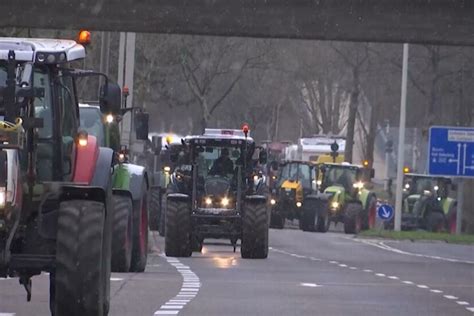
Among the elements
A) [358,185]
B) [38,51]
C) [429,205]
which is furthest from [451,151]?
[38,51]

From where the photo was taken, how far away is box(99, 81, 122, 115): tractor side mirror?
14.4 m

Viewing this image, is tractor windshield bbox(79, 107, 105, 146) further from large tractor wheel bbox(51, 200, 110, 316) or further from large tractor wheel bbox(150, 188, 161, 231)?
large tractor wheel bbox(150, 188, 161, 231)

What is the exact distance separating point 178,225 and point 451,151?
18287mm

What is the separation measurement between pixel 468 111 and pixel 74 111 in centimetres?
4760

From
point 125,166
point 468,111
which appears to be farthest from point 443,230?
point 125,166

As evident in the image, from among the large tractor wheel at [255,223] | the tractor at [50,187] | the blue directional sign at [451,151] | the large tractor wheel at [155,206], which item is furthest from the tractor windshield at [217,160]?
the blue directional sign at [451,151]

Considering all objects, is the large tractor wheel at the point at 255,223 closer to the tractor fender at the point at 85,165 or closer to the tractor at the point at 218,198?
the tractor at the point at 218,198

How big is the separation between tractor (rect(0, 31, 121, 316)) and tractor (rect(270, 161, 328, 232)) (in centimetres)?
3418

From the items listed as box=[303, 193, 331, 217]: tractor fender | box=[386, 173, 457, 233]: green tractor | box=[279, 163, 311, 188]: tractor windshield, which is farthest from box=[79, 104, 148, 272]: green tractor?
box=[386, 173, 457, 233]: green tractor

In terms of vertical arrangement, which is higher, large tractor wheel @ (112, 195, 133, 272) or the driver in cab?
the driver in cab

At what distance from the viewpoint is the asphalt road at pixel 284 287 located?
1708 centimetres

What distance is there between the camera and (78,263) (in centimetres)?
1189

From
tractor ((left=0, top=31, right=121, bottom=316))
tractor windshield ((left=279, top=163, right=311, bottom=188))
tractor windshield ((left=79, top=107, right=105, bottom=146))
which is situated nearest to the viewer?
tractor ((left=0, top=31, right=121, bottom=316))

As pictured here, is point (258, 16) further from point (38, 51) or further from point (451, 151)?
point (451, 151)
